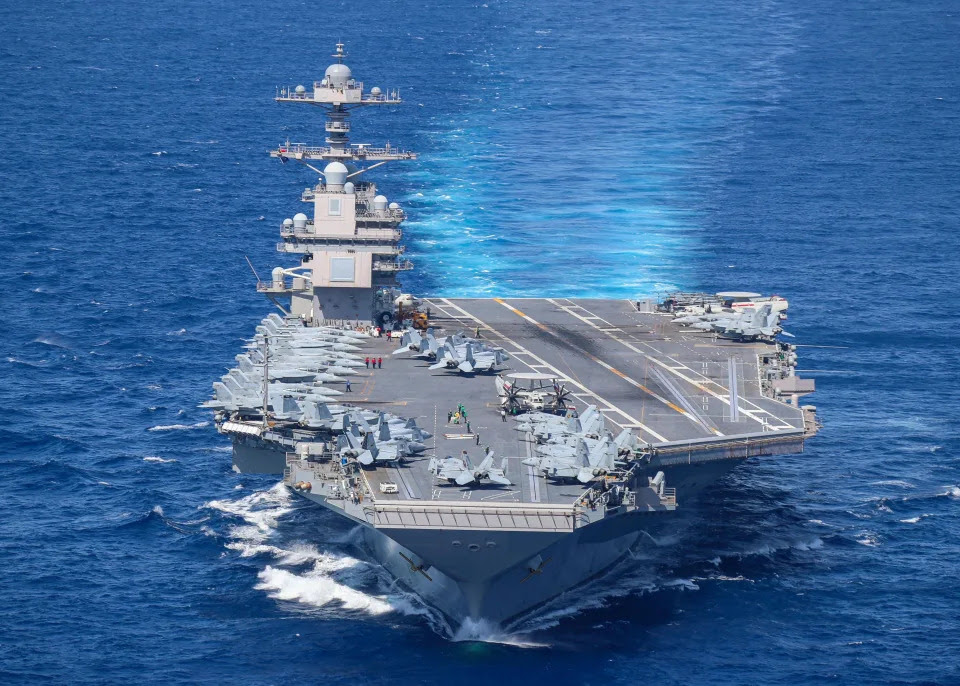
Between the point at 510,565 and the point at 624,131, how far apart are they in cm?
6386

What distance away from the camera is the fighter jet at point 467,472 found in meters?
50.2

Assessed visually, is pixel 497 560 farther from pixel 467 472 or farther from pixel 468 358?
pixel 468 358

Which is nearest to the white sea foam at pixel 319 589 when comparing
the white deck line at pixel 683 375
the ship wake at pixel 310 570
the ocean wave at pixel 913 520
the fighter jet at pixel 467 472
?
the ship wake at pixel 310 570

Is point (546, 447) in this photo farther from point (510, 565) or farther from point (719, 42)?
point (719, 42)

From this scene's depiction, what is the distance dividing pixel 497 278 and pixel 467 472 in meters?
33.7

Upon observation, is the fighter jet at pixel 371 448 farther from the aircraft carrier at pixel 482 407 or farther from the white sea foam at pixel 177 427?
the white sea foam at pixel 177 427

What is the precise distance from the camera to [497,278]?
83.1 meters

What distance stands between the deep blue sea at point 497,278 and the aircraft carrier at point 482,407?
8.32 ft

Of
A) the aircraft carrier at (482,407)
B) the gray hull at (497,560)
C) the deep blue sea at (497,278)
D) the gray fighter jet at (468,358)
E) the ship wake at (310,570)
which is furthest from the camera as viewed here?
the gray fighter jet at (468,358)

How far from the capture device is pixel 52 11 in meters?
170

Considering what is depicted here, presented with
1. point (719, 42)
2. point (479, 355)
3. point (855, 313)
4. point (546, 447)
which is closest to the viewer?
point (546, 447)

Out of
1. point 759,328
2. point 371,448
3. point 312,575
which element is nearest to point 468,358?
point 371,448

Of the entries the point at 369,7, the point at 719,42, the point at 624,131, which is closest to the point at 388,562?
the point at 624,131

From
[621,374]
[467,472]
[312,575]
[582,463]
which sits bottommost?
[312,575]
